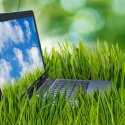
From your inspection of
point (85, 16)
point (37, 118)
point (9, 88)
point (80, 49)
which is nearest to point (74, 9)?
point (85, 16)

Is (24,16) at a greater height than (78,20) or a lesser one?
greater

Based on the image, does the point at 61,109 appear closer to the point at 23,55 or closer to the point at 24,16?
the point at 23,55

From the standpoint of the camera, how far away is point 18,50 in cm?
145

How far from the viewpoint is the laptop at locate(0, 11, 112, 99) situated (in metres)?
1.31

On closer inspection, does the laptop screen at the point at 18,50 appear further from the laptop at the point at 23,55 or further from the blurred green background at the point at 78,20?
the blurred green background at the point at 78,20

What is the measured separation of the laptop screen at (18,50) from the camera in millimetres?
1299

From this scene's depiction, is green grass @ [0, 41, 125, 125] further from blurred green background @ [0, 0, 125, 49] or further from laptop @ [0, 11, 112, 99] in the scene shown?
blurred green background @ [0, 0, 125, 49]

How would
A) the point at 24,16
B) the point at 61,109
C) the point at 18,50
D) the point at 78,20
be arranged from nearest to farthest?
the point at 61,109 → the point at 18,50 → the point at 24,16 → the point at 78,20

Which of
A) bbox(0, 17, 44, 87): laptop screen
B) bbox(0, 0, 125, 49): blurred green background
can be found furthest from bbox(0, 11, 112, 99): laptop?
bbox(0, 0, 125, 49): blurred green background

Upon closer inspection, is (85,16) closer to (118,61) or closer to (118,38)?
(118,38)

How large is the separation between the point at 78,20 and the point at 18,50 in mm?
1018

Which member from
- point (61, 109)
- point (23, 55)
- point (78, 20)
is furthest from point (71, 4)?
point (61, 109)

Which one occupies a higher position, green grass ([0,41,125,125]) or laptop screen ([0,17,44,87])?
laptop screen ([0,17,44,87])

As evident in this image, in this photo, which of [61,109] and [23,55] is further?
[23,55]
